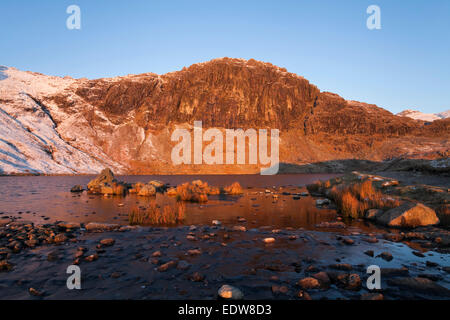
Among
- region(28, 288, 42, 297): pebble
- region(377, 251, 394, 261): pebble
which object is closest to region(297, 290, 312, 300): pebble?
region(377, 251, 394, 261): pebble

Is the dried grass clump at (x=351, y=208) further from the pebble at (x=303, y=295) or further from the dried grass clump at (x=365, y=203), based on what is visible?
the pebble at (x=303, y=295)

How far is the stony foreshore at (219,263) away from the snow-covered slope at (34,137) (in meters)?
68.4

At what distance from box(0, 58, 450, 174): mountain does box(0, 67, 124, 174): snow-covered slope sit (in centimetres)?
38

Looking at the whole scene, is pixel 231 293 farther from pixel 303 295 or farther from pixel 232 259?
pixel 232 259

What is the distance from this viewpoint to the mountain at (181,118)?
89.1 metres

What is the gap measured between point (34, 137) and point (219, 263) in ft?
321

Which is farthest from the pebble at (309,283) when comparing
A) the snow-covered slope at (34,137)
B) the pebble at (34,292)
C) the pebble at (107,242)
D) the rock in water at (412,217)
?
the snow-covered slope at (34,137)

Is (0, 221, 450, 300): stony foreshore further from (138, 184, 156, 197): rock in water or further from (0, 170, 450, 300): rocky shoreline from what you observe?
(138, 184, 156, 197): rock in water

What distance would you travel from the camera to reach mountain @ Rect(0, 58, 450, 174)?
3506 inches

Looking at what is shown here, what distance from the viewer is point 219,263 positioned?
6.79m

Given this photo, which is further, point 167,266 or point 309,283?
point 167,266

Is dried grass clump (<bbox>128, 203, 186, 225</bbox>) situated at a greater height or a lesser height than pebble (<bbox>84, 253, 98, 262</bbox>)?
lesser

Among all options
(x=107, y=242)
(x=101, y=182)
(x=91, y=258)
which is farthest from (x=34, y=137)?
(x=91, y=258)

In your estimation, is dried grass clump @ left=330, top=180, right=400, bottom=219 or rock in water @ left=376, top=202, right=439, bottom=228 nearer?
rock in water @ left=376, top=202, right=439, bottom=228
